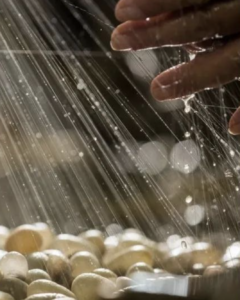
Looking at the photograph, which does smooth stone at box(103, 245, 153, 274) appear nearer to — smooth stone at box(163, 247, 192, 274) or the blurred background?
smooth stone at box(163, 247, 192, 274)

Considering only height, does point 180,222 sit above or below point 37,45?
below

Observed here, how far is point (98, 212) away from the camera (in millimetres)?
1103

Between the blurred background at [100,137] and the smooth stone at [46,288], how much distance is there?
33 centimetres

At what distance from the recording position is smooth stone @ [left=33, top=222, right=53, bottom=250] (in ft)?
2.77

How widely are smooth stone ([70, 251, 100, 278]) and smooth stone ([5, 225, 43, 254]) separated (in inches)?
3.0

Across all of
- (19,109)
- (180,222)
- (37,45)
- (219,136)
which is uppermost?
(37,45)

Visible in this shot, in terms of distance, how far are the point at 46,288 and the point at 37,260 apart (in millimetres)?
132

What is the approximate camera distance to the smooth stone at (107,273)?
64 cm

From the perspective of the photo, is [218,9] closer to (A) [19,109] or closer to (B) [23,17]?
(B) [23,17]

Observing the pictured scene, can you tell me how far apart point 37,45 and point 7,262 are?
384mm

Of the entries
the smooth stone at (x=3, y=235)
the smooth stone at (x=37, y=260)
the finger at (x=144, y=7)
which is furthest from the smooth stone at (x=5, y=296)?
the finger at (x=144, y=7)

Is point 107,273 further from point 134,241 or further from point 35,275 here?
point 134,241

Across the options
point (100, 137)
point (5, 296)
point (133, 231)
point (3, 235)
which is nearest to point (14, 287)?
point (5, 296)

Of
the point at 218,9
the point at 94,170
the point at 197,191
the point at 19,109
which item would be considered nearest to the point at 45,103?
the point at 19,109
